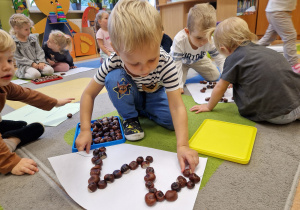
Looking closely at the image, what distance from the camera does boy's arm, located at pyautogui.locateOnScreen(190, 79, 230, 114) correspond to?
4.04 ft

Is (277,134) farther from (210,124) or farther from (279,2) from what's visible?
(279,2)

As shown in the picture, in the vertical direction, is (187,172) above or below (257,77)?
below

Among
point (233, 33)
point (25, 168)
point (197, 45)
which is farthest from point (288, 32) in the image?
point (25, 168)

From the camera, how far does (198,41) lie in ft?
5.24

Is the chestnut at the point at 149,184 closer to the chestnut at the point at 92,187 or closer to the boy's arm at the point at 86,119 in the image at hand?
the chestnut at the point at 92,187

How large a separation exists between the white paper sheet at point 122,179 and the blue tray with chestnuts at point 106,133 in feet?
0.16

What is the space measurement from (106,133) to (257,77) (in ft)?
2.73

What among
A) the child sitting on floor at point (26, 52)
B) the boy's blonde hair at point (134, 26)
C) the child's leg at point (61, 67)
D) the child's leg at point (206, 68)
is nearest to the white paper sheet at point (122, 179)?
the boy's blonde hair at point (134, 26)

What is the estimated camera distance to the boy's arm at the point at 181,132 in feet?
2.59

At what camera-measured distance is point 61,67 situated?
2963 mm

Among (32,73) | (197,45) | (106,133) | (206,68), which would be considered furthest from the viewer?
(32,73)

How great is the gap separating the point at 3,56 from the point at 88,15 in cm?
396

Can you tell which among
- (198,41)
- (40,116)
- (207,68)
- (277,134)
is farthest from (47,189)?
(207,68)

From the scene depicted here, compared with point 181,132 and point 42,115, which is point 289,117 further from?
point 42,115
